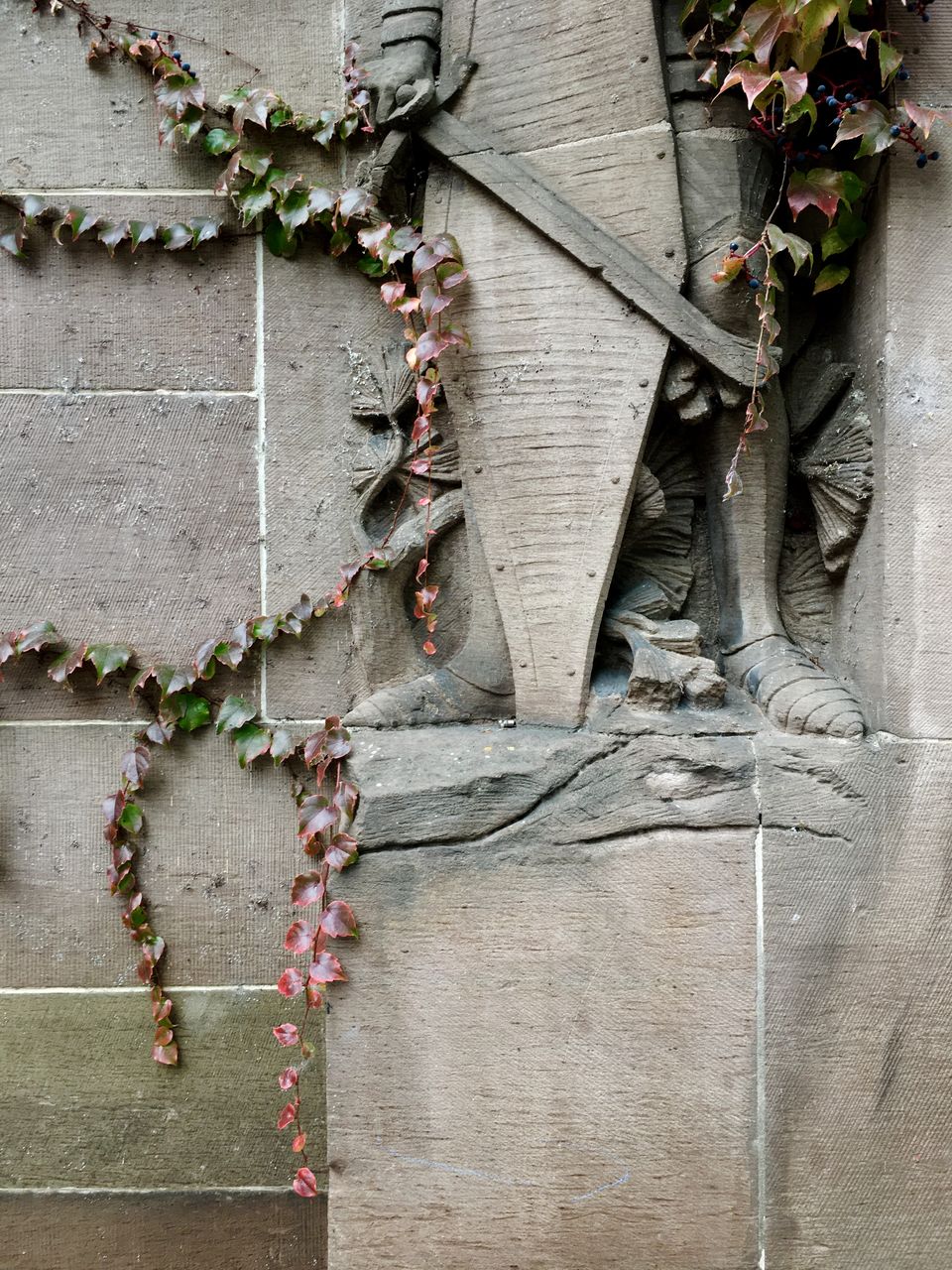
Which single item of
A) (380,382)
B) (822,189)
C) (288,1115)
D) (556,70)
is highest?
(556,70)

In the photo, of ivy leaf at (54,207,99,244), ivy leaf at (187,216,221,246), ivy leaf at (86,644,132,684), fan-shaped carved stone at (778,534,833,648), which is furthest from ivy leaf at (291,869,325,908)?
ivy leaf at (54,207,99,244)

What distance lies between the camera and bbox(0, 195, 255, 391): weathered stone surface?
2.42 meters

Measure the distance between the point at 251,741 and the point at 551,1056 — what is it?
90cm

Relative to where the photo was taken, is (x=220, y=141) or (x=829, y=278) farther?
(x=220, y=141)

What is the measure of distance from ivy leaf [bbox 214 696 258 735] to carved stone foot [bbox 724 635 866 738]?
101 centimetres

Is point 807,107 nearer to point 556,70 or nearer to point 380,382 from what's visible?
point 556,70

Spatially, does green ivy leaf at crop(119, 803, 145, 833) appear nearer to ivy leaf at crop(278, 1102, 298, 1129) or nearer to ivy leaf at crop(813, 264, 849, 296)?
ivy leaf at crop(278, 1102, 298, 1129)

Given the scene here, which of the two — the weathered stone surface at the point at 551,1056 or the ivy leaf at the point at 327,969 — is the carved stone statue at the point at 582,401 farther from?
the ivy leaf at the point at 327,969

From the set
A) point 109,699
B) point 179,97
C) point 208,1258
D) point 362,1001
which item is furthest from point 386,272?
point 208,1258

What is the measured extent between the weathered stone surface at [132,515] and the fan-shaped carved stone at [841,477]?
1.16 m

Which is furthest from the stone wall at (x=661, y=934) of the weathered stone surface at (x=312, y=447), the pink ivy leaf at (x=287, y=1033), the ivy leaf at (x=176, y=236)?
the ivy leaf at (x=176, y=236)

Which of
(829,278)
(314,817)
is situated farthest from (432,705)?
(829,278)

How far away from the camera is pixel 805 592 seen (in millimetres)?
2264

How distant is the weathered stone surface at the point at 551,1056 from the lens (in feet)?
6.33
